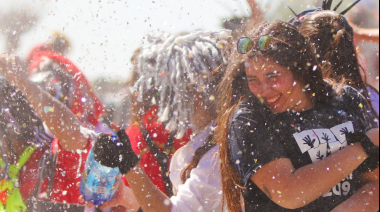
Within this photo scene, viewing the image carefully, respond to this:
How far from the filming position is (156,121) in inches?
40.8

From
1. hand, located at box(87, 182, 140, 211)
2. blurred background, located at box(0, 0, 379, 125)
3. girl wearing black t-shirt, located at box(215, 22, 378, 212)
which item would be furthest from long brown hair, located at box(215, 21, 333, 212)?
hand, located at box(87, 182, 140, 211)

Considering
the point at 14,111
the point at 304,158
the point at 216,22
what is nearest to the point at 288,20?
the point at 216,22

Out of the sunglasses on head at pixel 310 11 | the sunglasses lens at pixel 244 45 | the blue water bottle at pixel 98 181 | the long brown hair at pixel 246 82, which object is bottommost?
the blue water bottle at pixel 98 181

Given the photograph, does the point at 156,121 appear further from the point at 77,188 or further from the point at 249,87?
the point at 77,188

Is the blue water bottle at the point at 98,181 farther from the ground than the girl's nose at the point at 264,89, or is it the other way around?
the girl's nose at the point at 264,89

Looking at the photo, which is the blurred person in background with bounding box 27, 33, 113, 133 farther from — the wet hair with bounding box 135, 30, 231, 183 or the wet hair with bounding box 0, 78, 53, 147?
the wet hair with bounding box 135, 30, 231, 183

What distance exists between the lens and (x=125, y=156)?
0.86 m

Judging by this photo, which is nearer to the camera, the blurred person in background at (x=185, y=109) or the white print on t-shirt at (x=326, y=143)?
the white print on t-shirt at (x=326, y=143)

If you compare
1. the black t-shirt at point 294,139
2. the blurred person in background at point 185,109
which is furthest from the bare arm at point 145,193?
the black t-shirt at point 294,139

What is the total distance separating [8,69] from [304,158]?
114cm

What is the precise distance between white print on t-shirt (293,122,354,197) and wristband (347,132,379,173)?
0.03 metres

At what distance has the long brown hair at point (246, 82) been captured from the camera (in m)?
0.76

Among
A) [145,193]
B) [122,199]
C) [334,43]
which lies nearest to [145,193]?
[145,193]

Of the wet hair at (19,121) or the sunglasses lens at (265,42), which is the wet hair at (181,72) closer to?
the sunglasses lens at (265,42)
